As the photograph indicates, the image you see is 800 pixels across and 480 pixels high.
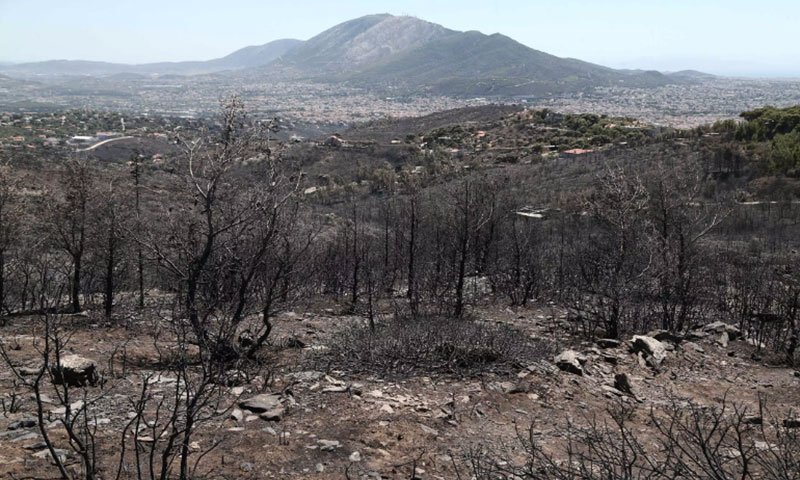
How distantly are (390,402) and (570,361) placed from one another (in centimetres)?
266

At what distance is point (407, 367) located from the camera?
7.19m

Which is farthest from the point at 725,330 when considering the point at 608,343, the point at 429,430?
the point at 429,430

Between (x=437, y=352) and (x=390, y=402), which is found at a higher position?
(x=437, y=352)

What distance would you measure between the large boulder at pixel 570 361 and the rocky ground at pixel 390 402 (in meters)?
0.02

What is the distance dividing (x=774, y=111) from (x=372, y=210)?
948 inches

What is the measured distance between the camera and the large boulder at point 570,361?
726 cm

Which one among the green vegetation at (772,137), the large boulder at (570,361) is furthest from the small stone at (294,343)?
the green vegetation at (772,137)

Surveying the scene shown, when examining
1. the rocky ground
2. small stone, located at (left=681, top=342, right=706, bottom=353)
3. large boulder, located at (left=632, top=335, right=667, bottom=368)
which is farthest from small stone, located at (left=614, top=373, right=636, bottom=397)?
small stone, located at (left=681, top=342, right=706, bottom=353)

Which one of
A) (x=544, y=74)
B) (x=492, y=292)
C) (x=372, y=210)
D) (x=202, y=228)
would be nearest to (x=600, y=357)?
(x=202, y=228)

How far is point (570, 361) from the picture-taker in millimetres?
7336

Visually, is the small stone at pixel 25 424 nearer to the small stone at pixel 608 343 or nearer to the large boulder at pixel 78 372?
the large boulder at pixel 78 372

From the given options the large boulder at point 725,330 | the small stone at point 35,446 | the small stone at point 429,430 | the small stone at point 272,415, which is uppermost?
the small stone at point 35,446

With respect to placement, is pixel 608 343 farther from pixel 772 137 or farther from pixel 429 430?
pixel 772 137

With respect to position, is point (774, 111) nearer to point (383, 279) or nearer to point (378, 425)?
point (383, 279)
